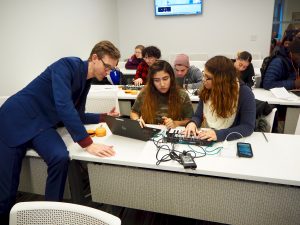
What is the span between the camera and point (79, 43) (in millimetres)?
4094

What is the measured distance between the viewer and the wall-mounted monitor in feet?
17.7

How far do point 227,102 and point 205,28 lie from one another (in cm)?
440

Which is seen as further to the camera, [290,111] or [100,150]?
[290,111]

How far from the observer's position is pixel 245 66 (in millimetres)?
3096

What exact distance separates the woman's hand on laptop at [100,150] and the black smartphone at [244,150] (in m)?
0.70

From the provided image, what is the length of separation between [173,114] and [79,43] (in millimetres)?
2757

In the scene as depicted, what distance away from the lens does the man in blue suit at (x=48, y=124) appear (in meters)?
1.45

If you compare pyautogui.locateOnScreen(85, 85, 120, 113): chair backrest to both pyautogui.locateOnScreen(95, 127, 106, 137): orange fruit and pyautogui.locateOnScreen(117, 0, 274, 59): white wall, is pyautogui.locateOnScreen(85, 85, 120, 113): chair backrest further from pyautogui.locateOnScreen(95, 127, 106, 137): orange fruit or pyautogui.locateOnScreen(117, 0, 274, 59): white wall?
pyautogui.locateOnScreen(117, 0, 274, 59): white wall

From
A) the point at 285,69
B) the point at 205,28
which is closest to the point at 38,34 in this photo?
the point at 285,69

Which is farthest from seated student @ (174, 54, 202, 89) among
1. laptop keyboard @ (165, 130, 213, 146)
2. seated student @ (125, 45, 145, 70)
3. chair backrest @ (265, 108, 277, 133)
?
seated student @ (125, 45, 145, 70)

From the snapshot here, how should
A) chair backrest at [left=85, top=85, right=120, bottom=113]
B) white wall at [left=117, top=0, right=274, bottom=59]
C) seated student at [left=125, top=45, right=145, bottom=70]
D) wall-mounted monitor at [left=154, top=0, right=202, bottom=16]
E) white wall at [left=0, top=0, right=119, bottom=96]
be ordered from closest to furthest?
chair backrest at [left=85, top=85, right=120, bottom=113] → white wall at [left=0, top=0, right=119, bottom=96] → seated student at [left=125, top=45, right=145, bottom=70] → white wall at [left=117, top=0, right=274, bottom=59] → wall-mounted monitor at [left=154, top=0, right=202, bottom=16]

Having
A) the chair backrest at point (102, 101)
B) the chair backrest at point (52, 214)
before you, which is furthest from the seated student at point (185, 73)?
the chair backrest at point (52, 214)

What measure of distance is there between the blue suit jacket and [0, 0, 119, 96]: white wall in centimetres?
126

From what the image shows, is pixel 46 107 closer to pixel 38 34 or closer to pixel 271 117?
pixel 271 117
